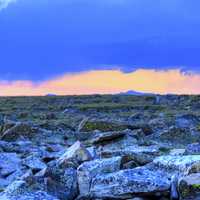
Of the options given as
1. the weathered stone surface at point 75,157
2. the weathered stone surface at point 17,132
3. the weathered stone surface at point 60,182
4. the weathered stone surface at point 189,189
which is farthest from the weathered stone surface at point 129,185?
the weathered stone surface at point 17,132

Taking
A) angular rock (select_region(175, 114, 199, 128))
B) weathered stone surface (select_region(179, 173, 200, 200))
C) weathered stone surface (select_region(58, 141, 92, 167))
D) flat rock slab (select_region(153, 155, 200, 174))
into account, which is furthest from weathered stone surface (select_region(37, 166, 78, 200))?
angular rock (select_region(175, 114, 199, 128))

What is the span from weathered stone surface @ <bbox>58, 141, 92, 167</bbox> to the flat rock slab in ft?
7.79

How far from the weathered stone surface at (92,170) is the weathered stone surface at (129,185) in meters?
0.68

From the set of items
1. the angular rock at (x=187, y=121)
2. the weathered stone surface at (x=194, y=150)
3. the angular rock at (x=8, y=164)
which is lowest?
the angular rock at (x=8, y=164)

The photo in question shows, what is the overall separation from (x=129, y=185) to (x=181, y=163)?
2.67 metres

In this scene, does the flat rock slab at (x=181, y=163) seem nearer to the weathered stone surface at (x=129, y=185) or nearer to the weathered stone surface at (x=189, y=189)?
the weathered stone surface at (x=129, y=185)

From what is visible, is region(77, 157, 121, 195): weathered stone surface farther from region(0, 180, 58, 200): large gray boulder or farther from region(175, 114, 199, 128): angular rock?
region(175, 114, 199, 128): angular rock

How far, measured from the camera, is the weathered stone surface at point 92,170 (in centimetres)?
1574

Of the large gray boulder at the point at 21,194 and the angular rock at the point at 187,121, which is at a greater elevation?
the angular rock at the point at 187,121

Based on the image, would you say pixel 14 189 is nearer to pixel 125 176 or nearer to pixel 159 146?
pixel 125 176

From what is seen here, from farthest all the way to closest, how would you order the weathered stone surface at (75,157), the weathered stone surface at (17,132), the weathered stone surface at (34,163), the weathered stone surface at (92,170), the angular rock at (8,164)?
1. the weathered stone surface at (17,132)
2. the angular rock at (8,164)
3. the weathered stone surface at (34,163)
4. the weathered stone surface at (75,157)
5. the weathered stone surface at (92,170)

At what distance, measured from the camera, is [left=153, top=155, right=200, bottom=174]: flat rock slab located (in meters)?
16.0

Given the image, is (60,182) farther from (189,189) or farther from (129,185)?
(189,189)

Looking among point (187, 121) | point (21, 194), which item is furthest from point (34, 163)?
point (187, 121)
